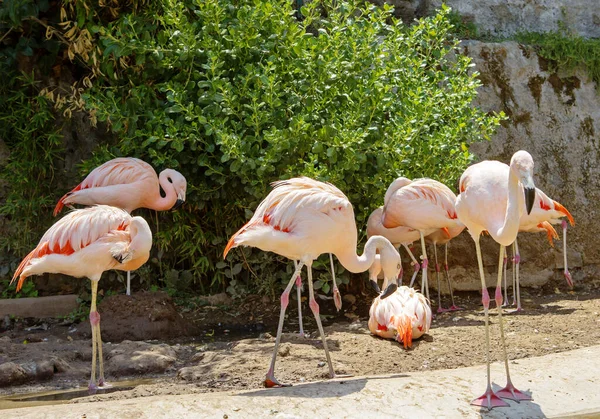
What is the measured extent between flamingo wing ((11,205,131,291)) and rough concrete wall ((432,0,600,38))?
516 cm

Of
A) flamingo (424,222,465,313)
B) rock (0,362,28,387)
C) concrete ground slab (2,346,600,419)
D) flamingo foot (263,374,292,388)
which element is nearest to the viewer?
concrete ground slab (2,346,600,419)

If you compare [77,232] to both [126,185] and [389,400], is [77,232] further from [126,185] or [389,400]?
[389,400]

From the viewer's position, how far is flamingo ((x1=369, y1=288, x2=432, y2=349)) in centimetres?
536

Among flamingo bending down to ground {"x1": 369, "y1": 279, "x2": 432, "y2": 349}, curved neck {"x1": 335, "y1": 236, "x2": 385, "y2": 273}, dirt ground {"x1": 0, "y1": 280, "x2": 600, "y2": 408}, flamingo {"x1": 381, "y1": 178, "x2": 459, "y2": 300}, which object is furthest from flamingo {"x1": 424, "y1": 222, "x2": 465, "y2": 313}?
curved neck {"x1": 335, "y1": 236, "x2": 385, "y2": 273}

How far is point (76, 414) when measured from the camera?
3.55 metres

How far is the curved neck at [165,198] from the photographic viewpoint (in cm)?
654

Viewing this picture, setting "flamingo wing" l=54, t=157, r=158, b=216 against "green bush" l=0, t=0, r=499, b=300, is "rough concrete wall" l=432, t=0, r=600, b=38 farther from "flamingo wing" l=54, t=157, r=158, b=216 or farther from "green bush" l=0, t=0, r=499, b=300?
"flamingo wing" l=54, t=157, r=158, b=216

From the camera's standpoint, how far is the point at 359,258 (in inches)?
198

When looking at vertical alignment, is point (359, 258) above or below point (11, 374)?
above

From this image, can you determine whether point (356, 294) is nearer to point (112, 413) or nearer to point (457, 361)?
point (457, 361)

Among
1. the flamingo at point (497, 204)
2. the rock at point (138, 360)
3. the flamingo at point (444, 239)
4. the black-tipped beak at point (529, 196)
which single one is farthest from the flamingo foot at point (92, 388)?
the flamingo at point (444, 239)

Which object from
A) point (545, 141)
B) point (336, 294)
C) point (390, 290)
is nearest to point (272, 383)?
point (390, 290)

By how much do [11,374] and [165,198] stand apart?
227 centimetres

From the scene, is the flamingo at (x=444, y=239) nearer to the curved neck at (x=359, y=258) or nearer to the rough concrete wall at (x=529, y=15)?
the curved neck at (x=359, y=258)
